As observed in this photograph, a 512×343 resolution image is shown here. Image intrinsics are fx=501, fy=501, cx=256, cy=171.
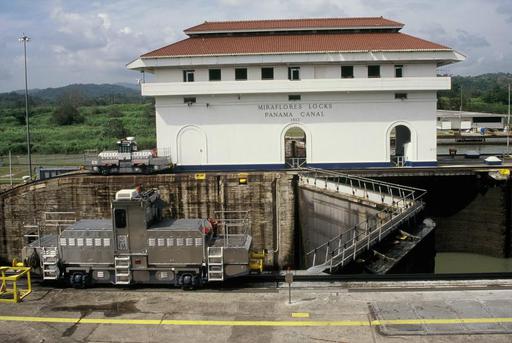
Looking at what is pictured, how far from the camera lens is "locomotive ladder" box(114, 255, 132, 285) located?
16.5m

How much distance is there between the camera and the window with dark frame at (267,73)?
34.1m

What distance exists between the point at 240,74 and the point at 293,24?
7.49m

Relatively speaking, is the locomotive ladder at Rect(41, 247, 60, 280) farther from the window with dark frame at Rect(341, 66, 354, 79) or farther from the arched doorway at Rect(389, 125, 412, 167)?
the arched doorway at Rect(389, 125, 412, 167)

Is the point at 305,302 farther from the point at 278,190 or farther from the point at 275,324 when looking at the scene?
the point at 278,190

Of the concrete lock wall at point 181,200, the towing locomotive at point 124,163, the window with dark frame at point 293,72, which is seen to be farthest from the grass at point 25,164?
the window with dark frame at point 293,72

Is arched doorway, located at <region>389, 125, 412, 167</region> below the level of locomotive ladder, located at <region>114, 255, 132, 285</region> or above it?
above

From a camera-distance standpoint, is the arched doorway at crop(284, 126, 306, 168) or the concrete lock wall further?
the arched doorway at crop(284, 126, 306, 168)

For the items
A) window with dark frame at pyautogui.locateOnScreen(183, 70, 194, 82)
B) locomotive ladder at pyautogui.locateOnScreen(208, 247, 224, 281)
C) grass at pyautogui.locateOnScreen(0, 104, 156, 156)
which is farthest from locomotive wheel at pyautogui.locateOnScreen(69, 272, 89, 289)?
grass at pyautogui.locateOnScreen(0, 104, 156, 156)

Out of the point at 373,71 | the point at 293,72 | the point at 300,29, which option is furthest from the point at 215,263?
the point at 300,29

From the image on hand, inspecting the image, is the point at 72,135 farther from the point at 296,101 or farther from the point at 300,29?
the point at 296,101

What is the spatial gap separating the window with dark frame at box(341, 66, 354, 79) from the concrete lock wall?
980 centimetres

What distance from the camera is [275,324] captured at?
45.2 feet

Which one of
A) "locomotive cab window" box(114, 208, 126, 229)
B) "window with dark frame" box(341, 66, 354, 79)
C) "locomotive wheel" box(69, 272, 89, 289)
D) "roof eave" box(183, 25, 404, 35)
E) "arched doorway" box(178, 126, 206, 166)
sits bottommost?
"locomotive wheel" box(69, 272, 89, 289)

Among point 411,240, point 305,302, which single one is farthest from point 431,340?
point 411,240
